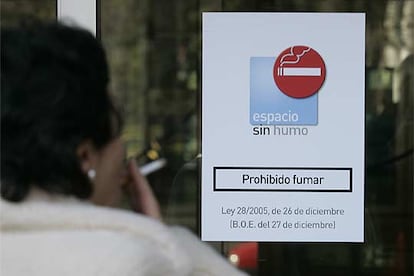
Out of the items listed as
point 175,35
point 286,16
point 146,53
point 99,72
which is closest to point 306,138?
point 286,16

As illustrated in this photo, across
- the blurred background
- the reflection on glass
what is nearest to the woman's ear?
the reflection on glass

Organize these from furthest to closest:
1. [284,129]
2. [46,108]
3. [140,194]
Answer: [284,129] → [140,194] → [46,108]

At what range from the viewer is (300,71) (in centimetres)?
306

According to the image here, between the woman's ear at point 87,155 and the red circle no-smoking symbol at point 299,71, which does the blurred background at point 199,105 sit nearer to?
the red circle no-smoking symbol at point 299,71

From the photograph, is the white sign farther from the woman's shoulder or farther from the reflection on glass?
the woman's shoulder

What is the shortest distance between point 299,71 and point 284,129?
222mm

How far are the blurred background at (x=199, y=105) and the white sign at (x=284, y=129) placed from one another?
14cm

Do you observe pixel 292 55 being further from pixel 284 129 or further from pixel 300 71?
pixel 284 129

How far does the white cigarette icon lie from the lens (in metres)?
3.06

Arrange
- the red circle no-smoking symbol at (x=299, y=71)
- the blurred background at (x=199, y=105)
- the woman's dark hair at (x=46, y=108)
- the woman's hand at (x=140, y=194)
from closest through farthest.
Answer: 1. the woman's dark hair at (x=46, y=108)
2. the woman's hand at (x=140, y=194)
3. the red circle no-smoking symbol at (x=299, y=71)
4. the blurred background at (x=199, y=105)

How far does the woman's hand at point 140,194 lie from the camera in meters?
1.22

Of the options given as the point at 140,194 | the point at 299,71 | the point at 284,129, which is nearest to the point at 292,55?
the point at 299,71

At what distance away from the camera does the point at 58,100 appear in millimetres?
998

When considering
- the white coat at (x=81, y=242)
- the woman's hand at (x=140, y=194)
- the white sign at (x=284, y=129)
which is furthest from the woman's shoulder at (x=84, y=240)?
the white sign at (x=284, y=129)
